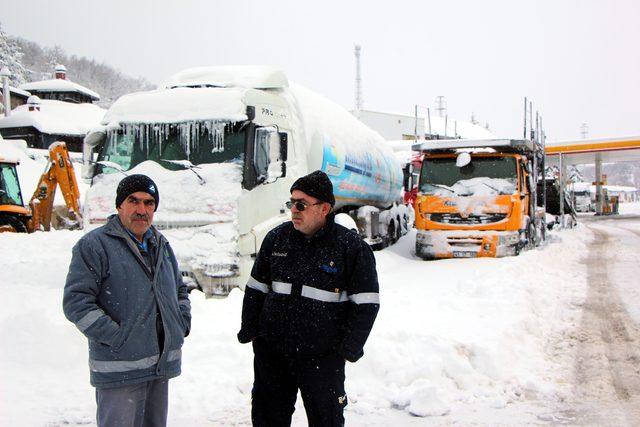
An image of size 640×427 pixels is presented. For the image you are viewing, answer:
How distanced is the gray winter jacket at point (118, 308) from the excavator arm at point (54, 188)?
16215mm

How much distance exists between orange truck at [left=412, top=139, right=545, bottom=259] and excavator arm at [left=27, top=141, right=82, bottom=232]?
1113 cm

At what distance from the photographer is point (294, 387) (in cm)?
346

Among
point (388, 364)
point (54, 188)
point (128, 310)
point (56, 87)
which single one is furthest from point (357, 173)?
point (56, 87)

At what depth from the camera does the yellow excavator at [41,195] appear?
56.6 ft

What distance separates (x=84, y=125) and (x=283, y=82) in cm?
4180

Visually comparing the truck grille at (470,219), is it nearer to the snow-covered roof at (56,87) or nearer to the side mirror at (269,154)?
the side mirror at (269,154)

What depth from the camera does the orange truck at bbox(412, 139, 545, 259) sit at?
41.8 ft

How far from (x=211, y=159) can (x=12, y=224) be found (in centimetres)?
1158

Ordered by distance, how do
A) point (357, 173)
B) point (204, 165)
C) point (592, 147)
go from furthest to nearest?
1. point (592, 147)
2. point (357, 173)
3. point (204, 165)

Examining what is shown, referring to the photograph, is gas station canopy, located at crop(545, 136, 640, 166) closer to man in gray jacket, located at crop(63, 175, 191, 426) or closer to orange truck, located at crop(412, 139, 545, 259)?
orange truck, located at crop(412, 139, 545, 259)

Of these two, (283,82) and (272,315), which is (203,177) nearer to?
(283,82)

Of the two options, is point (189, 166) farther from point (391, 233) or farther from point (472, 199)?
point (391, 233)

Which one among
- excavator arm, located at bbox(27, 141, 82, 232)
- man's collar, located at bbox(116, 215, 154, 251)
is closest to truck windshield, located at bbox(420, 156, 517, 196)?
man's collar, located at bbox(116, 215, 154, 251)

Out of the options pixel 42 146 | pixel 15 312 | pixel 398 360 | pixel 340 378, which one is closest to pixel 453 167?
pixel 398 360
